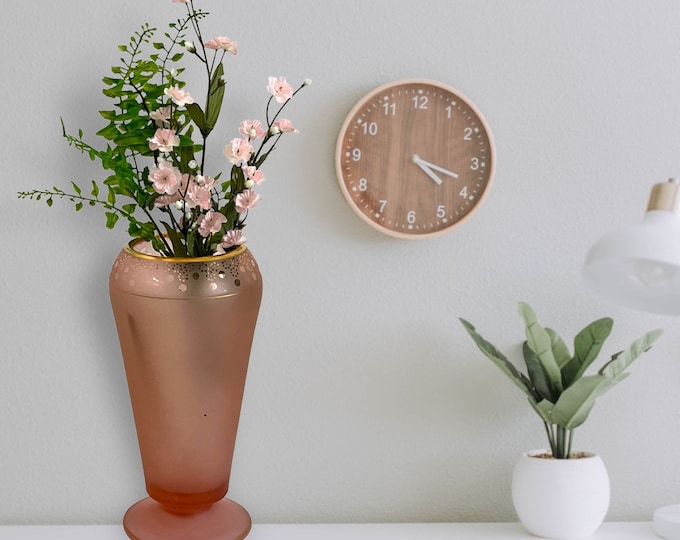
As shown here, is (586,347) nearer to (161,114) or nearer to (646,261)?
(646,261)

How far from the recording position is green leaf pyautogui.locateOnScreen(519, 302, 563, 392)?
1282 millimetres

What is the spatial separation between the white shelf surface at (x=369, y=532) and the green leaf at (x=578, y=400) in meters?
0.20

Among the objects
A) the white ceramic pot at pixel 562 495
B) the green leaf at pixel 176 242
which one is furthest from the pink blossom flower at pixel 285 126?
the white ceramic pot at pixel 562 495

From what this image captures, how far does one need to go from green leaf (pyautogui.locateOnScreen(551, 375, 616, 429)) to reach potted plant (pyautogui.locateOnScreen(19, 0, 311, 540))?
489 millimetres

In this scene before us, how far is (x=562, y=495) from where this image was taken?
1.27 meters

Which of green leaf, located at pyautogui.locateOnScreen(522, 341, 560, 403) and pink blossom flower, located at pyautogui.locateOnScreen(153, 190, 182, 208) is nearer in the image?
pink blossom flower, located at pyautogui.locateOnScreen(153, 190, 182, 208)

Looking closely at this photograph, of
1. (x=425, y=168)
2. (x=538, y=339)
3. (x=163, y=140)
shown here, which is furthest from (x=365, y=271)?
(x=163, y=140)

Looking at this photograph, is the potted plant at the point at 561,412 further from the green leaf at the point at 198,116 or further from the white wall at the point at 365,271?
the green leaf at the point at 198,116

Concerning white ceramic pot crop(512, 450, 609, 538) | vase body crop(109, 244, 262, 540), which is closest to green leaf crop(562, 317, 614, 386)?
white ceramic pot crop(512, 450, 609, 538)

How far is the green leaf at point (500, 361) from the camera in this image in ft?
4.19

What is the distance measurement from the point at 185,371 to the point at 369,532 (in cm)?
43

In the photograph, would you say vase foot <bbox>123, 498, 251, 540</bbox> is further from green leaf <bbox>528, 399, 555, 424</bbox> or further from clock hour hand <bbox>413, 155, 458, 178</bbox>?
clock hour hand <bbox>413, 155, 458, 178</bbox>

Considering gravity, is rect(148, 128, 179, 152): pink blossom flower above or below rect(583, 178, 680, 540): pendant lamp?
above

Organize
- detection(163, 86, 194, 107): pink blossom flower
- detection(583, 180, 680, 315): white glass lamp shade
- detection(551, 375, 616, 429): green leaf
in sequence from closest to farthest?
detection(583, 180, 680, 315): white glass lamp shade → detection(163, 86, 194, 107): pink blossom flower → detection(551, 375, 616, 429): green leaf
